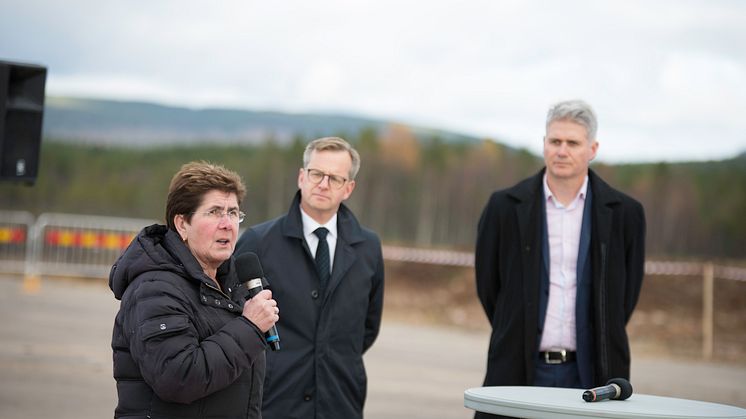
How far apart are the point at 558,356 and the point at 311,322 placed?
1.22 m

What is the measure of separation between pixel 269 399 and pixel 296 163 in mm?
52244

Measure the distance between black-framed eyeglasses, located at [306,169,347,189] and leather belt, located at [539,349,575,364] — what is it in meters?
1.31

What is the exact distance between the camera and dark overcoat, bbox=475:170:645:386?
202 inches

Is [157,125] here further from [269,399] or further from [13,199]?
[269,399]

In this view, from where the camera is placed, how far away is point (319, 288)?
5098mm

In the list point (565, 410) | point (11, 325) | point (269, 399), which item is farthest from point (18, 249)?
point (565, 410)

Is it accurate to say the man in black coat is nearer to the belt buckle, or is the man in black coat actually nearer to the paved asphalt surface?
the belt buckle

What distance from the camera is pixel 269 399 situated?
16.3 feet

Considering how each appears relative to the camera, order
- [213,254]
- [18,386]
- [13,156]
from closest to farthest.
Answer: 1. [213,254]
2. [13,156]
3. [18,386]

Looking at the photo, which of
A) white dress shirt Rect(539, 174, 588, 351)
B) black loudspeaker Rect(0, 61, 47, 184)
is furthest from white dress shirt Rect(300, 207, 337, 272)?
black loudspeaker Rect(0, 61, 47, 184)

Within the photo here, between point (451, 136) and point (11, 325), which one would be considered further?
point (451, 136)

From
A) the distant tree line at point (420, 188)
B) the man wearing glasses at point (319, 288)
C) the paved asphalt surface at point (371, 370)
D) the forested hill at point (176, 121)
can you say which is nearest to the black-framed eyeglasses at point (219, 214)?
the man wearing glasses at point (319, 288)

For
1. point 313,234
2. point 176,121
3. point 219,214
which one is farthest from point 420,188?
point 176,121

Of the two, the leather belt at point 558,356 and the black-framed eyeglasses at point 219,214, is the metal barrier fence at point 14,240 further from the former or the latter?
the black-framed eyeglasses at point 219,214
